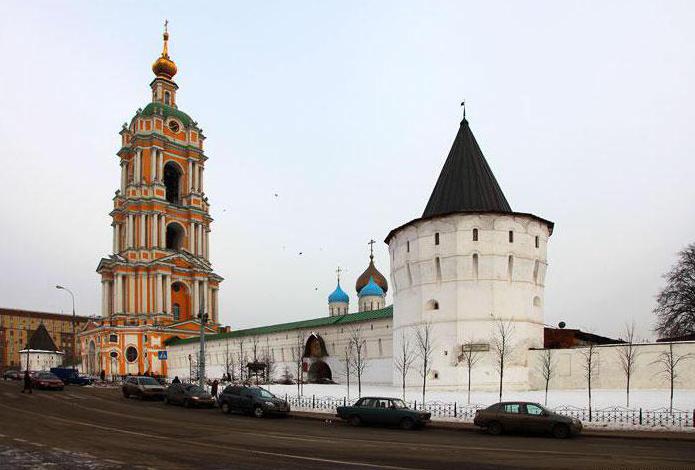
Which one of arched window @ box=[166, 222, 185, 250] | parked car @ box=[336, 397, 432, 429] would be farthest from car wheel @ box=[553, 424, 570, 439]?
arched window @ box=[166, 222, 185, 250]

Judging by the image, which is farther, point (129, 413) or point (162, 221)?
point (162, 221)

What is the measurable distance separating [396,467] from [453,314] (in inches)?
1016

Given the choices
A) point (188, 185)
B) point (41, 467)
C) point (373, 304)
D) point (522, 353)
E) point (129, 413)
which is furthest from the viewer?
point (188, 185)

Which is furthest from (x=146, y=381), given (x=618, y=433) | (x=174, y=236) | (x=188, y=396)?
(x=174, y=236)

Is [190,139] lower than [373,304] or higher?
higher

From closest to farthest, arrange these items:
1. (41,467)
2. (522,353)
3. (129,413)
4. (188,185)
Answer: (41,467)
(129,413)
(522,353)
(188,185)

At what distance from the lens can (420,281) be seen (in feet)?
132

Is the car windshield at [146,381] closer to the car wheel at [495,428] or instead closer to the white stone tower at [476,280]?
the white stone tower at [476,280]

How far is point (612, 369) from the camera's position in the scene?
34719 millimetres

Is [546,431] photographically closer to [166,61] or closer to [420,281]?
[420,281]

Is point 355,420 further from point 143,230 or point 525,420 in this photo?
point 143,230

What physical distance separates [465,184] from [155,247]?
171ft

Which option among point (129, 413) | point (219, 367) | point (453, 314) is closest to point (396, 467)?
point (129, 413)

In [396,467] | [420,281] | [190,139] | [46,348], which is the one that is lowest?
[46,348]
